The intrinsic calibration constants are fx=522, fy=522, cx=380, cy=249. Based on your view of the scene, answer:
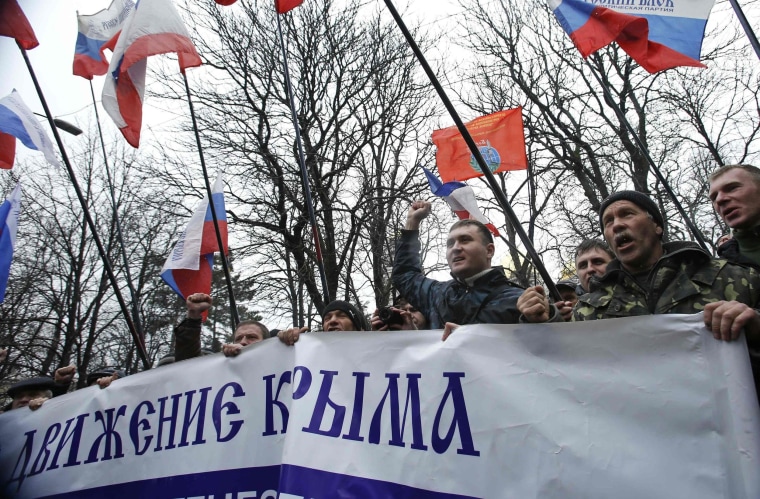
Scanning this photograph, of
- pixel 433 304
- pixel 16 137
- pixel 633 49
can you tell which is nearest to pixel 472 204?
pixel 633 49

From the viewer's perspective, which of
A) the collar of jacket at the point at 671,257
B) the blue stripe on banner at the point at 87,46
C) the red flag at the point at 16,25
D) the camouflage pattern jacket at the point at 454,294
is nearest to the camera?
the collar of jacket at the point at 671,257

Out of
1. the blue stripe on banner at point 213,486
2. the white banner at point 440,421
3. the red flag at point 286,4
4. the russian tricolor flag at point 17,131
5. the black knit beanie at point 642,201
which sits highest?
the red flag at point 286,4

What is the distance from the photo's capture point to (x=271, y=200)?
11.6 metres

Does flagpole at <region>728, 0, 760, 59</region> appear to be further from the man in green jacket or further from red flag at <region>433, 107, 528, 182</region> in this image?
the man in green jacket

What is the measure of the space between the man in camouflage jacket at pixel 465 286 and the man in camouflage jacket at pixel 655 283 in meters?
0.41

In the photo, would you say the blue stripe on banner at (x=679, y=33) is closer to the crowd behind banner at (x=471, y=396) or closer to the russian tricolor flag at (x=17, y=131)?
the crowd behind banner at (x=471, y=396)

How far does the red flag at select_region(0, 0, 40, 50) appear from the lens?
4510mm

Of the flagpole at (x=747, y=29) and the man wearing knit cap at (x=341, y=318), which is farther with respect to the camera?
the flagpole at (x=747, y=29)

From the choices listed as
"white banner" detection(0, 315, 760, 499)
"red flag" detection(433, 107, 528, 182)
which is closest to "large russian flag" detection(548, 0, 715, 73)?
"red flag" detection(433, 107, 528, 182)

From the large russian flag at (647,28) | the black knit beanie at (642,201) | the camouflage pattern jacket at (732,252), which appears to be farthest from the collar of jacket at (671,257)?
the large russian flag at (647,28)

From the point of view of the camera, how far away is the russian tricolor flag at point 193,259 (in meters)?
4.59

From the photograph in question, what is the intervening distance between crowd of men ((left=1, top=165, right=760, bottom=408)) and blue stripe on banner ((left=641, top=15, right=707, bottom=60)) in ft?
6.53

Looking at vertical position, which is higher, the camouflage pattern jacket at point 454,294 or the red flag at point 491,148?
the red flag at point 491,148

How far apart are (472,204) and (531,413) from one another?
3.47m
